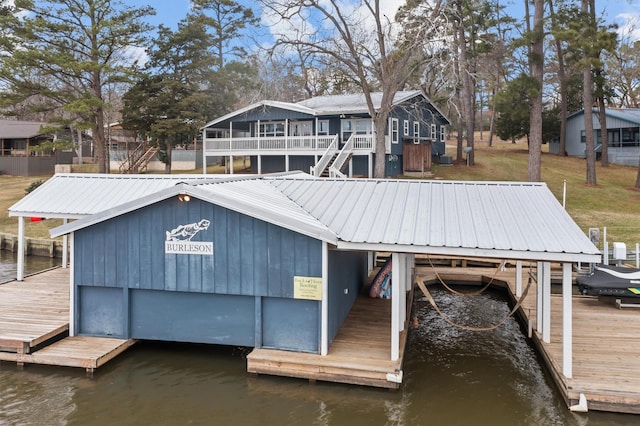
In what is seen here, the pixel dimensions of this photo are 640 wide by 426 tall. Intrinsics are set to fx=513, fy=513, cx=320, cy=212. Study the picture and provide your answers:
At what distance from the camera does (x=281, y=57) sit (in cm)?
2616

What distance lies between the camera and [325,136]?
2867 cm

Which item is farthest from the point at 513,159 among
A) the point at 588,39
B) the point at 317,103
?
the point at 317,103

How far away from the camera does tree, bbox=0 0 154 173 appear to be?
2820 cm

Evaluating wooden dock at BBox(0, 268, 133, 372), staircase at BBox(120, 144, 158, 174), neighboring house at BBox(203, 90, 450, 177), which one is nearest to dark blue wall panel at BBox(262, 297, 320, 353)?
wooden dock at BBox(0, 268, 133, 372)

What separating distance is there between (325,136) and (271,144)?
3.29 m

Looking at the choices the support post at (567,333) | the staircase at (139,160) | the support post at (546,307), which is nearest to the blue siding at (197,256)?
the support post at (567,333)

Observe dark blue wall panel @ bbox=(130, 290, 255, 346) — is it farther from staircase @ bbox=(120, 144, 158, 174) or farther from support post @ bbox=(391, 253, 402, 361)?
staircase @ bbox=(120, 144, 158, 174)

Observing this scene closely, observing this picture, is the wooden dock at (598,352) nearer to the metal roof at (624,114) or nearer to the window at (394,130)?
the window at (394,130)

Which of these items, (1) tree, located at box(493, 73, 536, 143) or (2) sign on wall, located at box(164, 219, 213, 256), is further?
(1) tree, located at box(493, 73, 536, 143)

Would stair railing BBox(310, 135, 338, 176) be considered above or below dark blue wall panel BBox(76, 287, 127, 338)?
above

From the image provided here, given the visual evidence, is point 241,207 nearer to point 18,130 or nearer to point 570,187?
point 570,187

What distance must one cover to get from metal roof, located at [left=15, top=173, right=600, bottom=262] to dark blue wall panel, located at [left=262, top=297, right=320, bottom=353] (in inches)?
60.4

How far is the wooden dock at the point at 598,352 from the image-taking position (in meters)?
8.42

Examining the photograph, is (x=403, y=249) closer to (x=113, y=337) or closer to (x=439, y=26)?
(x=113, y=337)
